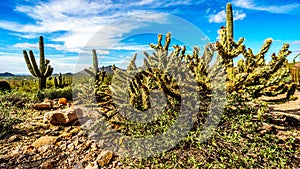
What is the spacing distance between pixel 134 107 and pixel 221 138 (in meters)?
1.15

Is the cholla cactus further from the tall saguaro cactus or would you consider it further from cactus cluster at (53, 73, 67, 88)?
cactus cluster at (53, 73, 67, 88)

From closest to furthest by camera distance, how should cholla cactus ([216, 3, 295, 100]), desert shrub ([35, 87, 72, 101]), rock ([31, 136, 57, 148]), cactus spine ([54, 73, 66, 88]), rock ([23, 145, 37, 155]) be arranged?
1. cholla cactus ([216, 3, 295, 100])
2. rock ([23, 145, 37, 155])
3. rock ([31, 136, 57, 148])
4. desert shrub ([35, 87, 72, 101])
5. cactus spine ([54, 73, 66, 88])

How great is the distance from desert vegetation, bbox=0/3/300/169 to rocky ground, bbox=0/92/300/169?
0.02 meters

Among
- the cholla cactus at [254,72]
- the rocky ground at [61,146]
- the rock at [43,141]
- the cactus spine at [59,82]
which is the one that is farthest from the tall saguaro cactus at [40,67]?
the cholla cactus at [254,72]

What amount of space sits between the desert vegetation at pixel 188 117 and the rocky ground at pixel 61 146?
0.6 inches

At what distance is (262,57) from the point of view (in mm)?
3244

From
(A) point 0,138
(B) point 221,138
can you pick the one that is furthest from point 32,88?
(B) point 221,138

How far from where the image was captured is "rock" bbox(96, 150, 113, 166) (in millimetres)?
2865

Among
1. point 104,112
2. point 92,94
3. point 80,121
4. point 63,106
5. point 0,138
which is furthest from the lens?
point 63,106

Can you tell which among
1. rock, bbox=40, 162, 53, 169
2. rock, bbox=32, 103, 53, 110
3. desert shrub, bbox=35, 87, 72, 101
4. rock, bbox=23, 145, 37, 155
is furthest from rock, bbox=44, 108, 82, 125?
desert shrub, bbox=35, 87, 72, 101

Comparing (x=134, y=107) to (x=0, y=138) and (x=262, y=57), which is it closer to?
(x=262, y=57)

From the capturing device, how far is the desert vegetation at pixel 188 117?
9.13 ft

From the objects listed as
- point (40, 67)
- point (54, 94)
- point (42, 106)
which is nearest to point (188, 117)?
point (42, 106)

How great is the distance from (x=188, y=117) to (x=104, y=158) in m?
1.16
